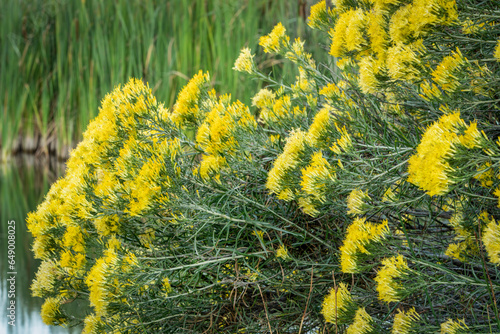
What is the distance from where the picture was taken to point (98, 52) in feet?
19.3

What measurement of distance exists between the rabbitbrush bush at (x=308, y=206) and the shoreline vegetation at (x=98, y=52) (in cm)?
255

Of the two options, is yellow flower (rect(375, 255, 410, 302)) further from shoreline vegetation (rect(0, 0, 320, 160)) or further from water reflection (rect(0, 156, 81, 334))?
shoreline vegetation (rect(0, 0, 320, 160))

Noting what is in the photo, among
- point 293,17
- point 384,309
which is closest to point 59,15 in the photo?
point 293,17

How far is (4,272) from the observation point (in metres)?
2.82

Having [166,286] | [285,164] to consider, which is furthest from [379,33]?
[166,286]

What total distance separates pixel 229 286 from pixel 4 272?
175 cm

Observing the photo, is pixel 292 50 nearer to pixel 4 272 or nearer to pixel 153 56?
pixel 4 272

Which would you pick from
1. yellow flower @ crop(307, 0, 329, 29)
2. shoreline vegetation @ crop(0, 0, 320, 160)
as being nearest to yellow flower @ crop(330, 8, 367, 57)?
yellow flower @ crop(307, 0, 329, 29)

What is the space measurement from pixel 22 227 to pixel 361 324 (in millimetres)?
2852

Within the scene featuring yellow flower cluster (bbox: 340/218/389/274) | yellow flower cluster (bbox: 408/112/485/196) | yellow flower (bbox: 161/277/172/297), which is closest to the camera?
yellow flower cluster (bbox: 408/112/485/196)

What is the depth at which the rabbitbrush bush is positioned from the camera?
1260 millimetres

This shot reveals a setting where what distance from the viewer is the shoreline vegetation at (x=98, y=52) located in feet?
16.4

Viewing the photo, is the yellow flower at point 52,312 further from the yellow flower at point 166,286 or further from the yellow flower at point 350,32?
the yellow flower at point 350,32

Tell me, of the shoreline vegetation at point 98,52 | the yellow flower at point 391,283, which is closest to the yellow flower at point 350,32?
the yellow flower at point 391,283
